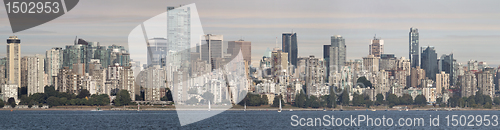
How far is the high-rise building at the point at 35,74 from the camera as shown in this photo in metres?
172

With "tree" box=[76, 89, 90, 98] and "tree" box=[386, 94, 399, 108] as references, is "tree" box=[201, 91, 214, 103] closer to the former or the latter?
"tree" box=[76, 89, 90, 98]

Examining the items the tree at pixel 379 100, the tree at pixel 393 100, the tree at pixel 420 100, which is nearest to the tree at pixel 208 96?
the tree at pixel 379 100

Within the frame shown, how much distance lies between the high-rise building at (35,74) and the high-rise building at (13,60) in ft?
11.0

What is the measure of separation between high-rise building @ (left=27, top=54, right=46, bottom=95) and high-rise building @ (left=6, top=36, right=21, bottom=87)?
3350mm

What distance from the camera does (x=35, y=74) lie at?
589ft

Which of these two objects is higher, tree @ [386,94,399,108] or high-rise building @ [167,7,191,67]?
high-rise building @ [167,7,191,67]

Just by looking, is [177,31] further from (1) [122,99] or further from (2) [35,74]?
(2) [35,74]

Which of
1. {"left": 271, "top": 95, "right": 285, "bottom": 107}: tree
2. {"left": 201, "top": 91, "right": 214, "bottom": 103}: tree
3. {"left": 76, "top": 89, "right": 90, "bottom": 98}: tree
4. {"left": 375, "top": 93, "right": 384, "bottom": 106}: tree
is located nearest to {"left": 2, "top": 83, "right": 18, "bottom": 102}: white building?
{"left": 76, "top": 89, "right": 90, "bottom": 98}: tree

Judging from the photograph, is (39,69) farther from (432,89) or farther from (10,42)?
(432,89)

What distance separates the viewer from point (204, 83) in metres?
166

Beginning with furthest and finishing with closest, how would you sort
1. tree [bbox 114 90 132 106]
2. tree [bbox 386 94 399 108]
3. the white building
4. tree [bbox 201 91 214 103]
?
tree [bbox 386 94 399 108], the white building, tree [bbox 201 91 214 103], tree [bbox 114 90 132 106]

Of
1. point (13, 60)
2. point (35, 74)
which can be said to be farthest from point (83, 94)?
point (13, 60)

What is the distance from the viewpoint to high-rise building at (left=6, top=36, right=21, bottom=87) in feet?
600

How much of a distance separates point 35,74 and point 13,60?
38.2 feet
